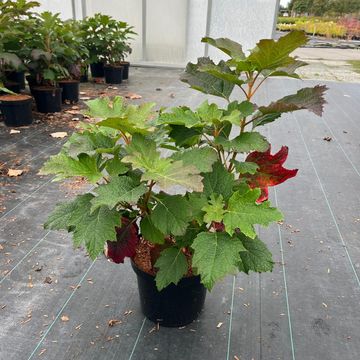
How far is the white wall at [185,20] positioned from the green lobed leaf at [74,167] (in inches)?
292

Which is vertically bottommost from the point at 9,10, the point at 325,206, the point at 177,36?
the point at 325,206

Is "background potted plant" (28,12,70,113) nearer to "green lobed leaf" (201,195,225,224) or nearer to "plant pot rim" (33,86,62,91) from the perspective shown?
"plant pot rim" (33,86,62,91)

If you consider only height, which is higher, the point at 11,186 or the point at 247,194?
the point at 247,194

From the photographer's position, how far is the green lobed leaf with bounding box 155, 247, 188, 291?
1.35 m

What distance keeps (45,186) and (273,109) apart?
2104mm

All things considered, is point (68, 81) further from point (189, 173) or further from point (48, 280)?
point (189, 173)

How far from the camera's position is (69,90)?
5.22 m

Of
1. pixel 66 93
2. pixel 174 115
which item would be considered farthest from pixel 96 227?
pixel 66 93

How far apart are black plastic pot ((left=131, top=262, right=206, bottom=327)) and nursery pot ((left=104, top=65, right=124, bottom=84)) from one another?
5.64 m

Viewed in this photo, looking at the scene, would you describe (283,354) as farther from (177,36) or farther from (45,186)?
(177,36)

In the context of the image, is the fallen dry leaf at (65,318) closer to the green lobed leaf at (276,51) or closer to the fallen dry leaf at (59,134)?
the green lobed leaf at (276,51)

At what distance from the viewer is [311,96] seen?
4.13 feet

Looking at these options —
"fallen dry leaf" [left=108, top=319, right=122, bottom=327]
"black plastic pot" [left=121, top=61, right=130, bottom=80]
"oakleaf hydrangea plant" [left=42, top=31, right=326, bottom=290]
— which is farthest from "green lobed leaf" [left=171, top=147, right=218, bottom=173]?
"black plastic pot" [left=121, top=61, right=130, bottom=80]

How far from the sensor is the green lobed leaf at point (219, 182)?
1.29 meters
